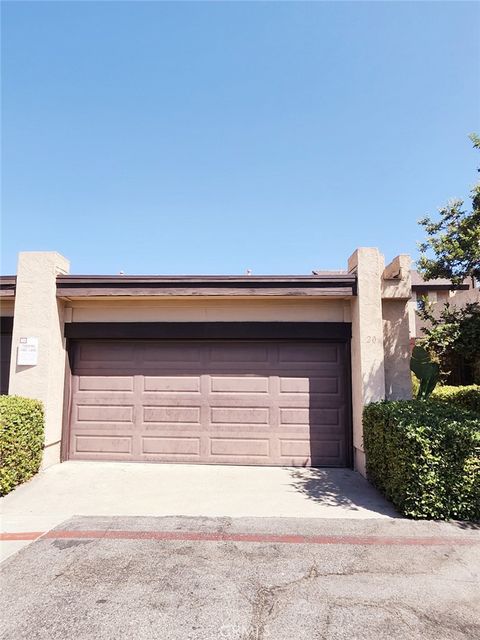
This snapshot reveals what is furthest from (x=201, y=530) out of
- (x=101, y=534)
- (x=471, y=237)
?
(x=471, y=237)

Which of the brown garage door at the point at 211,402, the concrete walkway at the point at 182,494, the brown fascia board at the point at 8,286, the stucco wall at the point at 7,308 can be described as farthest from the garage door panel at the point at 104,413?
the brown fascia board at the point at 8,286

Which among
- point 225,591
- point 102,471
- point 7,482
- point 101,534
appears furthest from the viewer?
point 102,471

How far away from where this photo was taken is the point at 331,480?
22.3 feet

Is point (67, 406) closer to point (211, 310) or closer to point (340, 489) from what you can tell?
point (211, 310)

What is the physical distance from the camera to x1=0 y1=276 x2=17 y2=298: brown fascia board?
7.76m

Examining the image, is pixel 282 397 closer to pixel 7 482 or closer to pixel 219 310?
pixel 219 310

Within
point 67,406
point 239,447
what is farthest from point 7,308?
point 239,447

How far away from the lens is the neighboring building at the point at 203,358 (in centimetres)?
751

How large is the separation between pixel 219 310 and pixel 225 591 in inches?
214

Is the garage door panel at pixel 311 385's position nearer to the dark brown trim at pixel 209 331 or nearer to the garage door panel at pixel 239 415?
the garage door panel at pixel 239 415

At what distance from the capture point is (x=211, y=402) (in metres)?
7.96

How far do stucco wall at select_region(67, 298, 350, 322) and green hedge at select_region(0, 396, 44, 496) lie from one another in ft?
7.07

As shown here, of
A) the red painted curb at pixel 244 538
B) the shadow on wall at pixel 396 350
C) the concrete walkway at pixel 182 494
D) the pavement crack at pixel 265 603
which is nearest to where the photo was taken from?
the pavement crack at pixel 265 603

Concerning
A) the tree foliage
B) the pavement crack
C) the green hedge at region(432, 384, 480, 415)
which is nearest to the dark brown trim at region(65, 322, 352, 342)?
the tree foliage
